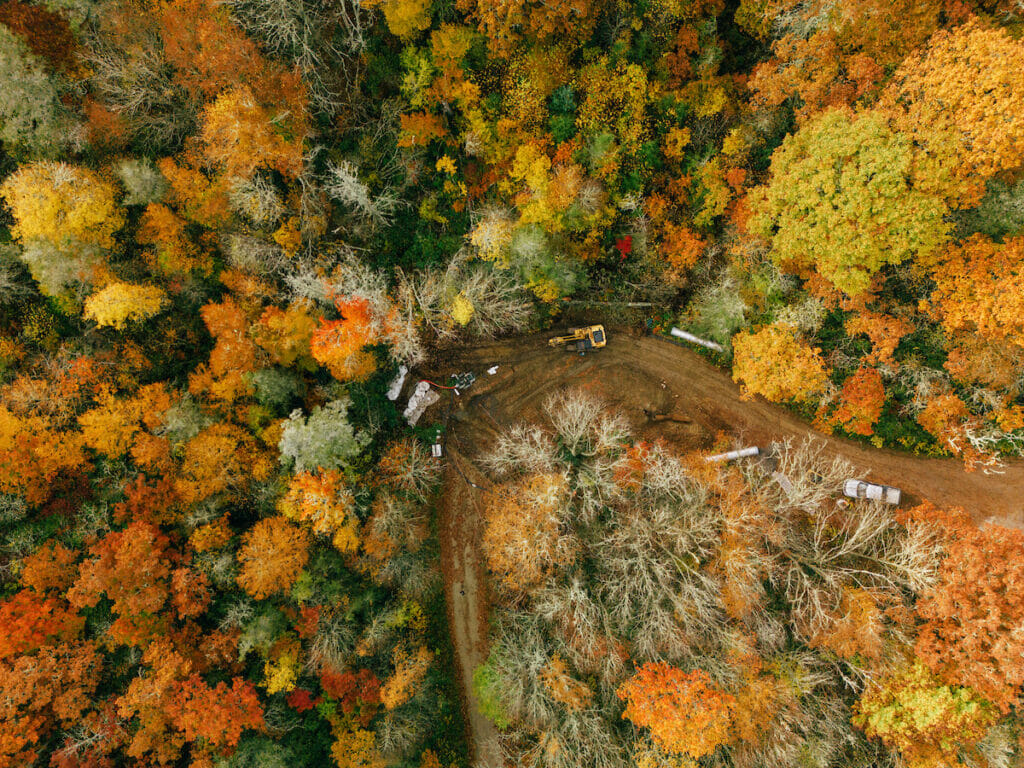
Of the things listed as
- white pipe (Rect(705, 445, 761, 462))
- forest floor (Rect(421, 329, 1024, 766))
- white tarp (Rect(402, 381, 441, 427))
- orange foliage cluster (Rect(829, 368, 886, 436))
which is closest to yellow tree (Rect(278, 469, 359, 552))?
white tarp (Rect(402, 381, 441, 427))

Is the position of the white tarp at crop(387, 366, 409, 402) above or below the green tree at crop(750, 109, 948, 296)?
below

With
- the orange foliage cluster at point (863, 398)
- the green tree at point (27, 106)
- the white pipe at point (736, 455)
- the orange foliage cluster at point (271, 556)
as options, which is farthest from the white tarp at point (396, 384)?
the orange foliage cluster at point (863, 398)

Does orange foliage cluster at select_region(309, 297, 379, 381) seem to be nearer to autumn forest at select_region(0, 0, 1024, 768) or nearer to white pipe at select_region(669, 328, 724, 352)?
autumn forest at select_region(0, 0, 1024, 768)

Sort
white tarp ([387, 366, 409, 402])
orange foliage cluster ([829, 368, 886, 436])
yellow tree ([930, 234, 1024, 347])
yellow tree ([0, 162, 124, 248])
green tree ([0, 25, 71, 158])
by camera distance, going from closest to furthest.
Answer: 1. yellow tree ([930, 234, 1024, 347])
2. green tree ([0, 25, 71, 158])
3. yellow tree ([0, 162, 124, 248])
4. orange foliage cluster ([829, 368, 886, 436])
5. white tarp ([387, 366, 409, 402])

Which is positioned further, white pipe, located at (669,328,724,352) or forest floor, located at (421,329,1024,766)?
forest floor, located at (421,329,1024,766)

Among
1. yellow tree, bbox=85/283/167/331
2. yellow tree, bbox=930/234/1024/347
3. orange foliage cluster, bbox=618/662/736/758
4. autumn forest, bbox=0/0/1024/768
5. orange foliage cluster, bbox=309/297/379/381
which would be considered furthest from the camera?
orange foliage cluster, bbox=309/297/379/381

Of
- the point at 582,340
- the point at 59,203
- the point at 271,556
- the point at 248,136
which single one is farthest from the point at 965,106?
the point at 59,203
